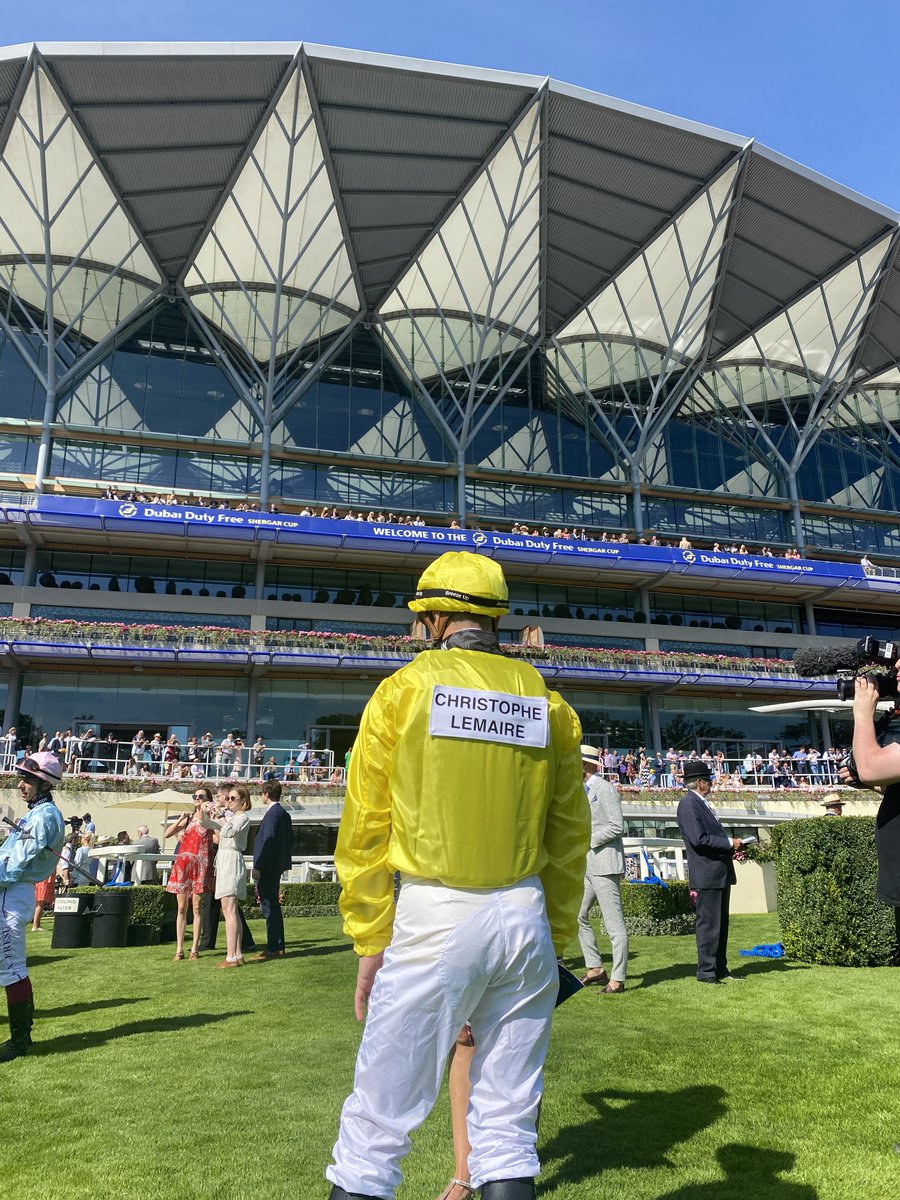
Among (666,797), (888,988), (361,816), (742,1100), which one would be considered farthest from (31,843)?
(666,797)

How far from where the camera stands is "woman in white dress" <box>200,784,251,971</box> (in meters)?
9.20

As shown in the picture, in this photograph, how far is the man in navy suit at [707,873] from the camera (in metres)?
7.31

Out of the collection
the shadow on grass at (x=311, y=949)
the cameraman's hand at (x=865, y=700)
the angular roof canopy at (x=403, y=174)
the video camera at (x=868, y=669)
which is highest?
the angular roof canopy at (x=403, y=174)

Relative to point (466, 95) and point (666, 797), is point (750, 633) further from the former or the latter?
point (466, 95)

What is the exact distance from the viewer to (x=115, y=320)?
121 feet

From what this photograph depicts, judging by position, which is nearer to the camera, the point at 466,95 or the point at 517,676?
the point at 517,676

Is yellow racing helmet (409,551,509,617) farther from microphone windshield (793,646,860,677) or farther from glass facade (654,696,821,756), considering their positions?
glass facade (654,696,821,756)

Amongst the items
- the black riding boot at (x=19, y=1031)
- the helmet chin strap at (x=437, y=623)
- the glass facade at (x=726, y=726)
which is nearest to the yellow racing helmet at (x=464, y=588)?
the helmet chin strap at (x=437, y=623)

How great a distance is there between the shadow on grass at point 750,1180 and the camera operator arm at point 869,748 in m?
1.53

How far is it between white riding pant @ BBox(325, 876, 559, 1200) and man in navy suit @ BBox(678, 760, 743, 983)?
546 centimetres

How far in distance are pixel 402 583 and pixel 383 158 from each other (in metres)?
16.5

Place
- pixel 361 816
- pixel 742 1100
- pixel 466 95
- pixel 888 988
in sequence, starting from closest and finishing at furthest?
1. pixel 361 816
2. pixel 742 1100
3. pixel 888 988
4. pixel 466 95

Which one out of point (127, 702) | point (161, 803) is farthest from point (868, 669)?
point (127, 702)

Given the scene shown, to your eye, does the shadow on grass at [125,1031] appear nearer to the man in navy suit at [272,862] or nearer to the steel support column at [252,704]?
the man in navy suit at [272,862]
